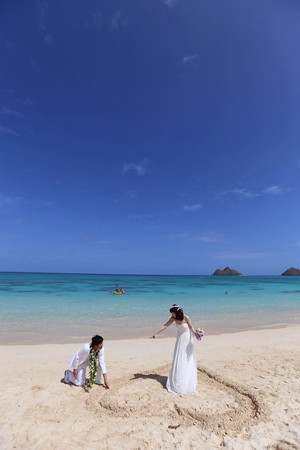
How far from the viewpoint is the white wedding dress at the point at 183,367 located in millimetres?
5725

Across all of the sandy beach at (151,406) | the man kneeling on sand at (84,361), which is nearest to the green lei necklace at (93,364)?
the man kneeling on sand at (84,361)

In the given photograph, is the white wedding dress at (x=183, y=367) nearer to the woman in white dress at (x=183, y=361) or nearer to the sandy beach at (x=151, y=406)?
the woman in white dress at (x=183, y=361)

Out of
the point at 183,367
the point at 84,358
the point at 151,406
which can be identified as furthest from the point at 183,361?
the point at 84,358

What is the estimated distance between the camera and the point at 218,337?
38.9 feet

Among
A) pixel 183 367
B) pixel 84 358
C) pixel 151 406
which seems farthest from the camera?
pixel 84 358

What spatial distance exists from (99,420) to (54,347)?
6100mm

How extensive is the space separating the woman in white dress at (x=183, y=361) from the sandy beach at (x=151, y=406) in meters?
0.21

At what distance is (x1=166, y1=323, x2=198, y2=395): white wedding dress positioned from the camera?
5.72 m

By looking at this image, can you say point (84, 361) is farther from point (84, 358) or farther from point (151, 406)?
point (151, 406)

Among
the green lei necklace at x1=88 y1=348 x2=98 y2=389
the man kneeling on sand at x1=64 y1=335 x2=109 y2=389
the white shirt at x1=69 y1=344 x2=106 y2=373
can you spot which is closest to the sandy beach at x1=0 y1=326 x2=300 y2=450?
the man kneeling on sand at x1=64 y1=335 x2=109 y2=389

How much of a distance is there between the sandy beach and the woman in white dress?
0.21 metres

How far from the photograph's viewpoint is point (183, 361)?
5.82 m

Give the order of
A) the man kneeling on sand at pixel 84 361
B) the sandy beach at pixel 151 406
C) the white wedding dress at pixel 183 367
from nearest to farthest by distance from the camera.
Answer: the sandy beach at pixel 151 406 → the white wedding dress at pixel 183 367 → the man kneeling on sand at pixel 84 361

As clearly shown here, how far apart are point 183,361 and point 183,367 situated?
130mm
